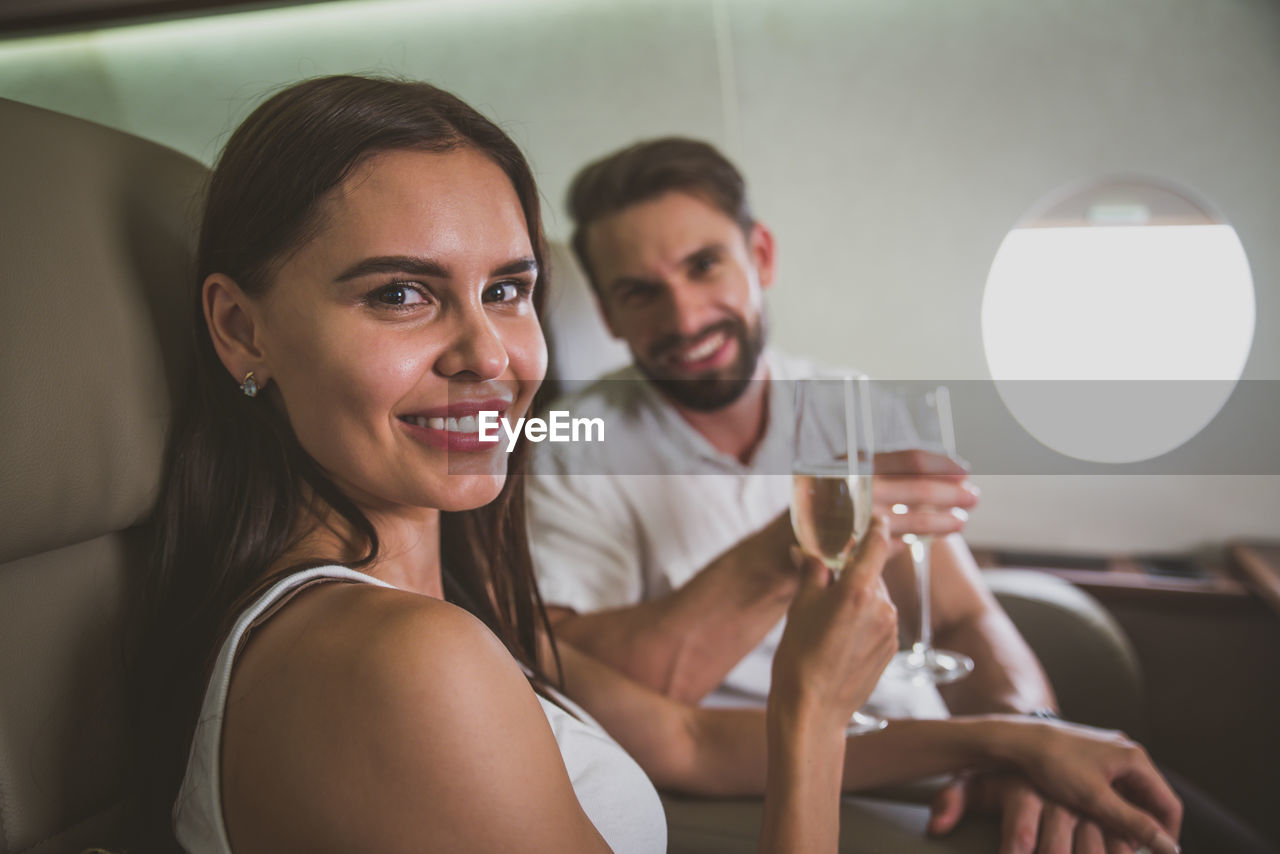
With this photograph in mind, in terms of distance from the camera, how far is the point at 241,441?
2.49ft

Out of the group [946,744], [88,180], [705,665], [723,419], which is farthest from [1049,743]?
[88,180]

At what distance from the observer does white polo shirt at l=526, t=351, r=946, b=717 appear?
1.34 meters

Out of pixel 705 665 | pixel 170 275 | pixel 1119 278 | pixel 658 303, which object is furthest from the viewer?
pixel 1119 278

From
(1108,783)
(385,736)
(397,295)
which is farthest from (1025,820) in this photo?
(397,295)

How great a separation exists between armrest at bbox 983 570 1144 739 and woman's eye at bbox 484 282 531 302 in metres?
1.20

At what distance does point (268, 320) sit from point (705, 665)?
0.70 meters

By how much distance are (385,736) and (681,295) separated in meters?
1.05

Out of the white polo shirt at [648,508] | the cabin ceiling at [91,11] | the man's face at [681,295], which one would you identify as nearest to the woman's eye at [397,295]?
the white polo shirt at [648,508]

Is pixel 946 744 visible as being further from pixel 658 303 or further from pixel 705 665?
pixel 658 303

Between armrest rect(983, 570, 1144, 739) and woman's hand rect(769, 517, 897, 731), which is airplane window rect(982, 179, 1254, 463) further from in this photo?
woman's hand rect(769, 517, 897, 731)

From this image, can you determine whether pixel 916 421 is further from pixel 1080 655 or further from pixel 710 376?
pixel 1080 655

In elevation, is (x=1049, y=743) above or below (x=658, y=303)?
below

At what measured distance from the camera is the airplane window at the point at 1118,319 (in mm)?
1921

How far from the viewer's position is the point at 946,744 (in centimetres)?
97
